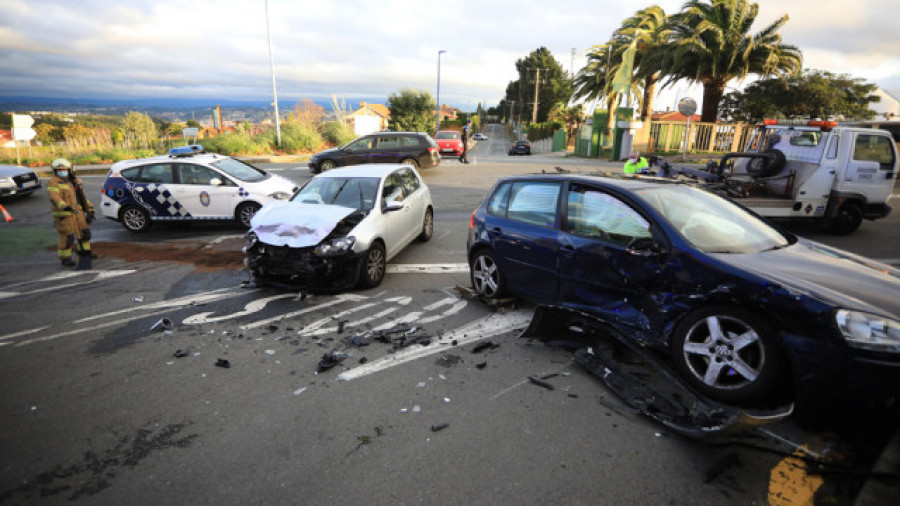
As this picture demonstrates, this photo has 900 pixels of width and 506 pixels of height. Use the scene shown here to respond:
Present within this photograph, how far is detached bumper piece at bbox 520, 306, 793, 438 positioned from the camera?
2941 millimetres

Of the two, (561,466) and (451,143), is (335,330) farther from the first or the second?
(451,143)

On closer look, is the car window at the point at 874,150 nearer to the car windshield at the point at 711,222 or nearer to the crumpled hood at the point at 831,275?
the car windshield at the point at 711,222

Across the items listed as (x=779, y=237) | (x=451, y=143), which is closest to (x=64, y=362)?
(x=779, y=237)

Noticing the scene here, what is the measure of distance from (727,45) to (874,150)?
18.0m

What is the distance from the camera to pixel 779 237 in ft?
13.3

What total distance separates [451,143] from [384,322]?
74.4 ft

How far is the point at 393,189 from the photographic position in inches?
284

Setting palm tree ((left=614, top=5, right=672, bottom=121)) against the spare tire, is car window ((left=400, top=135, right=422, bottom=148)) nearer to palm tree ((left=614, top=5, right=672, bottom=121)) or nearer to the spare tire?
the spare tire

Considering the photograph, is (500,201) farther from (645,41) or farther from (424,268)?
(645,41)

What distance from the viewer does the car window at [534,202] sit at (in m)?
4.69

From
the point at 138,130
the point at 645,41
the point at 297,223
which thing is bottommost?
the point at 297,223

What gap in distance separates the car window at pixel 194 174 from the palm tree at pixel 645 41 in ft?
82.0

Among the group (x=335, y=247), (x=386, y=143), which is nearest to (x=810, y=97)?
(x=386, y=143)

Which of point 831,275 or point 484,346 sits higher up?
point 831,275
